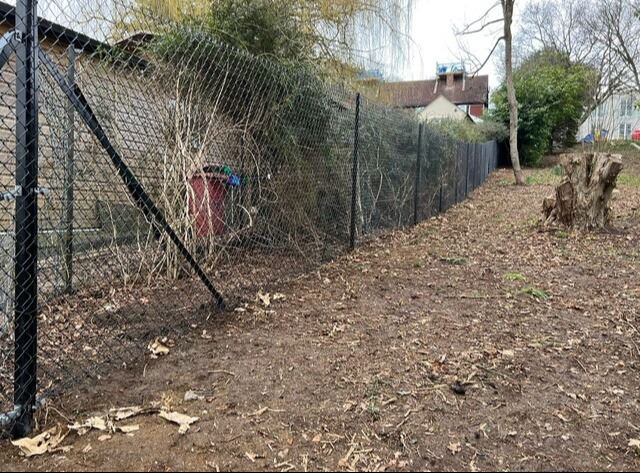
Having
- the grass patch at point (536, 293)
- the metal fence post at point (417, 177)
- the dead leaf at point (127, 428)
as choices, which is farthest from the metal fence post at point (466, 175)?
the dead leaf at point (127, 428)

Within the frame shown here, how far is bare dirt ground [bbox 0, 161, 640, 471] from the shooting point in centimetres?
181

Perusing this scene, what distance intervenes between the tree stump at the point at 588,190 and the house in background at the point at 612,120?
5.55m

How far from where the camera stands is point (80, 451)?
70.4 inches

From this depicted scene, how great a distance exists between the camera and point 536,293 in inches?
153

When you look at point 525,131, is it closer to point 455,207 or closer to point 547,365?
point 455,207

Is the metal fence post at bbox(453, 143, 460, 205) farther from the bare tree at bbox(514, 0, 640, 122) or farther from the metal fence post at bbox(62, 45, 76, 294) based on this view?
the bare tree at bbox(514, 0, 640, 122)

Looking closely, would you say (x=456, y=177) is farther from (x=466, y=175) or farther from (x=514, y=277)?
(x=514, y=277)

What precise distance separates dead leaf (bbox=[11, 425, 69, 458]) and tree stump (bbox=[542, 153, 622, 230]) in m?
6.44

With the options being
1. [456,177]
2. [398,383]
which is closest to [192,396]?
[398,383]

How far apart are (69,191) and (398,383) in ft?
8.80

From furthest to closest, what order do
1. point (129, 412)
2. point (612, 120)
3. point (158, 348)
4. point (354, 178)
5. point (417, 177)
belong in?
point (612, 120) → point (417, 177) → point (354, 178) → point (158, 348) → point (129, 412)

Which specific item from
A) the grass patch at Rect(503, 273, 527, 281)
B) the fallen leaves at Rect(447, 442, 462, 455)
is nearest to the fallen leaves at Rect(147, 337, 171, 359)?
the fallen leaves at Rect(447, 442, 462, 455)

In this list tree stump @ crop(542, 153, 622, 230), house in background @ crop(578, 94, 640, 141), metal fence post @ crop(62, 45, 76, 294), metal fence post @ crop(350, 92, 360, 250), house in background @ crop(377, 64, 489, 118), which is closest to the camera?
metal fence post @ crop(62, 45, 76, 294)

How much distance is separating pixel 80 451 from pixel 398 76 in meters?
6.56
